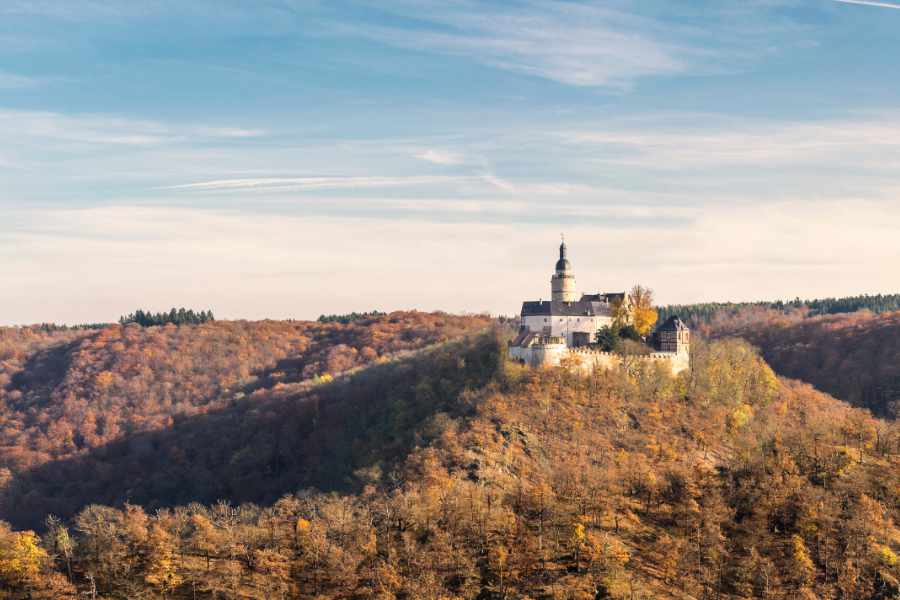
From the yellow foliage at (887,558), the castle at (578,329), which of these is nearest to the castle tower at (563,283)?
the castle at (578,329)

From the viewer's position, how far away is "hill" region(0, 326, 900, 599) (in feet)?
281

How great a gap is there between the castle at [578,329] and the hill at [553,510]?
8.21ft

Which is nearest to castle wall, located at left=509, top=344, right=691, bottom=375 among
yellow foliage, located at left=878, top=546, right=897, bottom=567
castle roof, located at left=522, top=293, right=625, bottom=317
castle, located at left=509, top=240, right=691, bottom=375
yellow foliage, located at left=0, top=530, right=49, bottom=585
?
castle, located at left=509, top=240, right=691, bottom=375

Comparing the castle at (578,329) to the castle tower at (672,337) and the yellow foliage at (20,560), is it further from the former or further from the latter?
the yellow foliage at (20,560)

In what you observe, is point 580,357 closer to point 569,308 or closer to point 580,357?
point 580,357

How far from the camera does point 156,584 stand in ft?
273

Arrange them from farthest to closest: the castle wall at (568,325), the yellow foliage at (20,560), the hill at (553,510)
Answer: the castle wall at (568,325) < the hill at (553,510) < the yellow foliage at (20,560)

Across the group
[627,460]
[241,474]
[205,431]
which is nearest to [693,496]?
[627,460]

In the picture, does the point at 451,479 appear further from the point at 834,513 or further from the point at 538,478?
the point at 834,513

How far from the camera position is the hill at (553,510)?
8556 cm

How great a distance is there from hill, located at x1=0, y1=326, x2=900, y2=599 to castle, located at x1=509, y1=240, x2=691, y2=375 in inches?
98.5

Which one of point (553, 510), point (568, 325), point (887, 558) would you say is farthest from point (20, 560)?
point (887, 558)

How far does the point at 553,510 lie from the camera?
311ft

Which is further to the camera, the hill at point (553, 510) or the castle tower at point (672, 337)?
the castle tower at point (672, 337)
